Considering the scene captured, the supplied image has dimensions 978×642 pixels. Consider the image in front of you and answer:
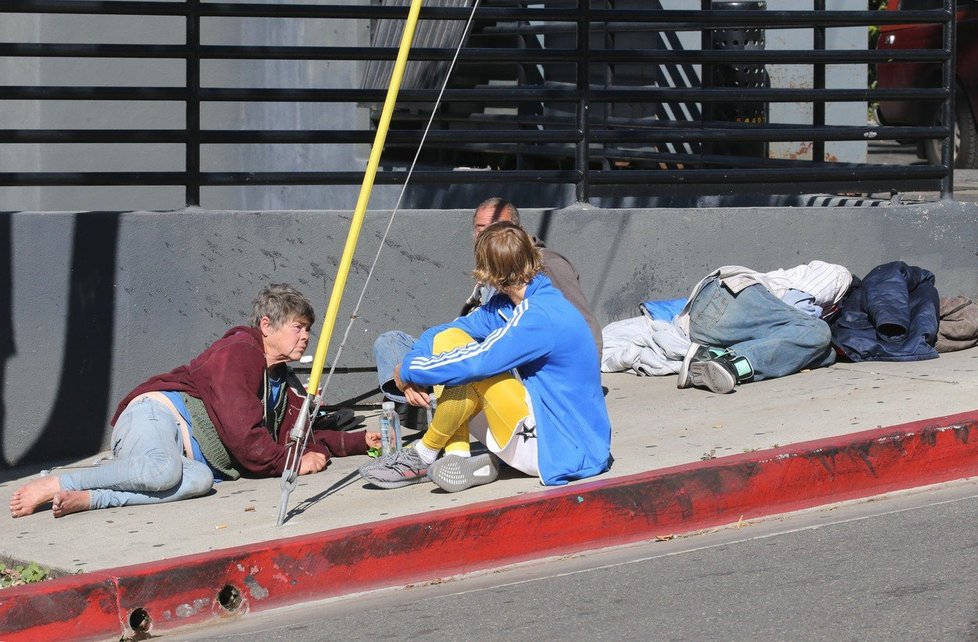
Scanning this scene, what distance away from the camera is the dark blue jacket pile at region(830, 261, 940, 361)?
7473 millimetres

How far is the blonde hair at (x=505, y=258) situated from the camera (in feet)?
17.9

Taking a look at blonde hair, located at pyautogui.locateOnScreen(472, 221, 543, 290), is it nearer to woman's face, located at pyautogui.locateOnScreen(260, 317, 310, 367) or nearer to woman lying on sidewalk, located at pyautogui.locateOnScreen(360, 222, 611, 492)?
woman lying on sidewalk, located at pyautogui.locateOnScreen(360, 222, 611, 492)

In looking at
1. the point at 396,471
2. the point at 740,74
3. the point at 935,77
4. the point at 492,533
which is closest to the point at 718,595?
the point at 492,533

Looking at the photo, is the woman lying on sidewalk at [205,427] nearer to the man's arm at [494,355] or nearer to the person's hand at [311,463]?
the person's hand at [311,463]

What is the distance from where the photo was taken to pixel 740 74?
34.3 ft

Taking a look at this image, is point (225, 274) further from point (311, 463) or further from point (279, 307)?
point (311, 463)

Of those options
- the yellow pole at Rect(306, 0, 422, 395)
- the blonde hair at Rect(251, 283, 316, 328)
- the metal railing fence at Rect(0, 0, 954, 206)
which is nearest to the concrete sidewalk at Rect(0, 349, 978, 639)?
the yellow pole at Rect(306, 0, 422, 395)

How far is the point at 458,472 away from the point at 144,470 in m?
1.31

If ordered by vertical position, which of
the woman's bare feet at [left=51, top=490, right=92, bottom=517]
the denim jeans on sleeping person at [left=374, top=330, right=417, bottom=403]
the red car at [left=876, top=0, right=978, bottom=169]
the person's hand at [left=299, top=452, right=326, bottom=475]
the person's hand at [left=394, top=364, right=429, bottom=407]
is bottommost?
the woman's bare feet at [left=51, top=490, right=92, bottom=517]

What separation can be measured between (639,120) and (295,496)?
19.5 feet

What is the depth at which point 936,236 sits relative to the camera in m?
8.34

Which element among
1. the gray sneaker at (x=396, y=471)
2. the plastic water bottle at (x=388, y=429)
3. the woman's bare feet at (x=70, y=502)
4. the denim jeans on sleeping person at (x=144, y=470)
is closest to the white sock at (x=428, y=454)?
the gray sneaker at (x=396, y=471)

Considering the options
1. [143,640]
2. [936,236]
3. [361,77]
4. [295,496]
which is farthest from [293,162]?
[143,640]

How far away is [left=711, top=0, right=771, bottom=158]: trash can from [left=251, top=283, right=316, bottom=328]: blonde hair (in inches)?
206
